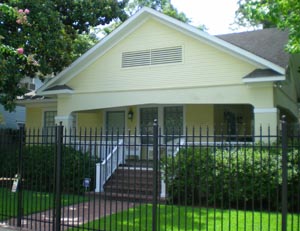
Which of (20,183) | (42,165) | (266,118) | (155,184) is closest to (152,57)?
(266,118)

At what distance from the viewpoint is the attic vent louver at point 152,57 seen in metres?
15.6

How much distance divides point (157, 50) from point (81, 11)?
648 cm

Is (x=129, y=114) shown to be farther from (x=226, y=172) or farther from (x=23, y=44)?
(x=226, y=172)

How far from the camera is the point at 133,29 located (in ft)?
54.6

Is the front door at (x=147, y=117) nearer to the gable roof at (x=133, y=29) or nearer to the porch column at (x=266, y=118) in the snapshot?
the gable roof at (x=133, y=29)

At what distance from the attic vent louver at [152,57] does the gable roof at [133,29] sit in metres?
0.80

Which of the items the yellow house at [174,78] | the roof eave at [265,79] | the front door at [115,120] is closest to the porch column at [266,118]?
the yellow house at [174,78]

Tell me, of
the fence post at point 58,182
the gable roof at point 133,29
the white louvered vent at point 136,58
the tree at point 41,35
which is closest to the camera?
the fence post at point 58,182

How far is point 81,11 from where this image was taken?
20.6 meters

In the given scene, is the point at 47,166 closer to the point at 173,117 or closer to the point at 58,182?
the point at 58,182

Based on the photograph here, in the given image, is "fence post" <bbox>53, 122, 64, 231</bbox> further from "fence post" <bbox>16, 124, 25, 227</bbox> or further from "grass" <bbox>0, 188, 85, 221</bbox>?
"fence post" <bbox>16, 124, 25, 227</bbox>

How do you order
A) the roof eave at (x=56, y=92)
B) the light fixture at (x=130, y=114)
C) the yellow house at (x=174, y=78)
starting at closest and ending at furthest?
1. the yellow house at (x=174, y=78)
2. the roof eave at (x=56, y=92)
3. the light fixture at (x=130, y=114)

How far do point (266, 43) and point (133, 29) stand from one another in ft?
19.7

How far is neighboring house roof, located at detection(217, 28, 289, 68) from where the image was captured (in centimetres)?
1538
